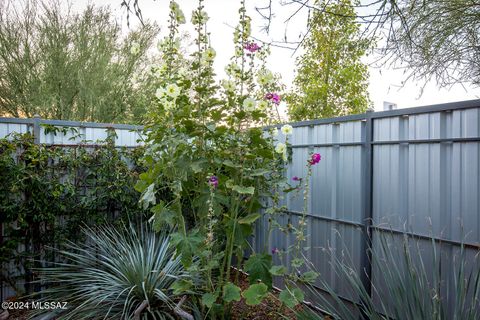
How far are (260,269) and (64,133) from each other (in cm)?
289

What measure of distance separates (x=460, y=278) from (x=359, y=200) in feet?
5.26

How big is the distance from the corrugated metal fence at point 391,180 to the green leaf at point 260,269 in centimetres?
45

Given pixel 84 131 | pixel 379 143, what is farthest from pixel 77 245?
pixel 379 143

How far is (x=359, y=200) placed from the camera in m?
3.12

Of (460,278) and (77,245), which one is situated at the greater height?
(460,278)

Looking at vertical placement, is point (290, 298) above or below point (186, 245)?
below

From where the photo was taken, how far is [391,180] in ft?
9.41

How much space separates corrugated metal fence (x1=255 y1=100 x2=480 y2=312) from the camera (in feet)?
7.80

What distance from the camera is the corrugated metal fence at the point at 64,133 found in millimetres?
3982

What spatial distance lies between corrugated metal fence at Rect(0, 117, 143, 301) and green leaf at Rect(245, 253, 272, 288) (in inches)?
69.2

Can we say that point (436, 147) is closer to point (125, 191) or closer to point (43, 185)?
point (125, 191)

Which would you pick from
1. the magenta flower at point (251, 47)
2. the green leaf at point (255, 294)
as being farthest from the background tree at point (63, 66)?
the green leaf at point (255, 294)

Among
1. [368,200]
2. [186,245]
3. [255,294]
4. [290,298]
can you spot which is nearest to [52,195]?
[186,245]

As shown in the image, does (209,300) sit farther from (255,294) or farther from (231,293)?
(255,294)
